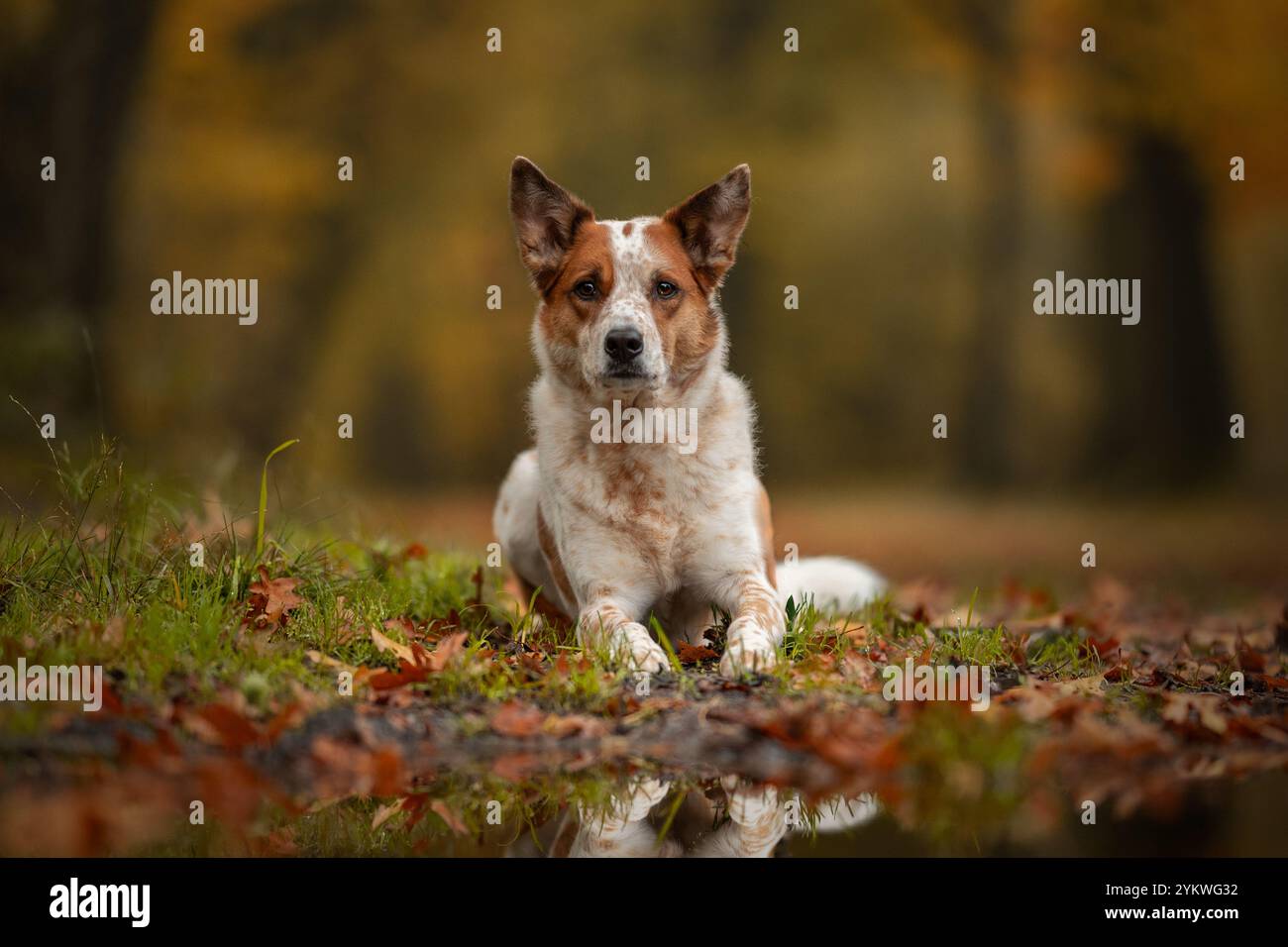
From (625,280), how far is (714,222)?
590 mm

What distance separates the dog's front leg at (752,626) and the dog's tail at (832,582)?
1.03 metres

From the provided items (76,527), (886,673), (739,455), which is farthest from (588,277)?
(76,527)

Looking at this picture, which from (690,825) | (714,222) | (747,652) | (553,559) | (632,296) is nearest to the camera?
(690,825)

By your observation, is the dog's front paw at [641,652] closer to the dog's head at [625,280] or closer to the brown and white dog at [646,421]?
the brown and white dog at [646,421]

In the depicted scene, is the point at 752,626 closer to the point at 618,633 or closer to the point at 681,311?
the point at 618,633

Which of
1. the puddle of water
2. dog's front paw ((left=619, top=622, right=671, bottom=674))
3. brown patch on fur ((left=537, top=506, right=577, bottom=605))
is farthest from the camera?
brown patch on fur ((left=537, top=506, right=577, bottom=605))

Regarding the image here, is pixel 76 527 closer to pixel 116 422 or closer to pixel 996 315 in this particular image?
pixel 116 422

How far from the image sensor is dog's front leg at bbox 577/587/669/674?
4.70 metres

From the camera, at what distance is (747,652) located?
475cm

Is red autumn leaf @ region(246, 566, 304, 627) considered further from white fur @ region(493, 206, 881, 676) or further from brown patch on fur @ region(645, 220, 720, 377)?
brown patch on fur @ region(645, 220, 720, 377)

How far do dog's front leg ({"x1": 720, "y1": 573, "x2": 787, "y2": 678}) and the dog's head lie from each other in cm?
94

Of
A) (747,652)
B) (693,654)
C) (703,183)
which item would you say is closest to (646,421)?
(693,654)

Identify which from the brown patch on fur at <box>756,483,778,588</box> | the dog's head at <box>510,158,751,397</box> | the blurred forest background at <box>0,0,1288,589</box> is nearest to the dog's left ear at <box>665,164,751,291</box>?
the dog's head at <box>510,158,751,397</box>

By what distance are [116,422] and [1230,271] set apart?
1469cm
